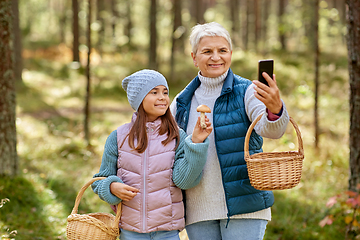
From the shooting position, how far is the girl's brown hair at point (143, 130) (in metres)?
2.37

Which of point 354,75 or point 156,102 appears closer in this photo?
point 156,102

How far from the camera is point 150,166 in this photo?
2.34 meters

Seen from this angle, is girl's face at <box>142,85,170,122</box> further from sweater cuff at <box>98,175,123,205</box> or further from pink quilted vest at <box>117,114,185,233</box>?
sweater cuff at <box>98,175,123,205</box>

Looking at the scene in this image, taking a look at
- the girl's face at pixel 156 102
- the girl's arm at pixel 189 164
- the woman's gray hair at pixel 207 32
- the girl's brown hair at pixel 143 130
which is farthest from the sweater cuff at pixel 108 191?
the woman's gray hair at pixel 207 32

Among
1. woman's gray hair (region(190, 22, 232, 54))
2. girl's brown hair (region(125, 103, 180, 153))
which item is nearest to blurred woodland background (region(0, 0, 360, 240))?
girl's brown hair (region(125, 103, 180, 153))

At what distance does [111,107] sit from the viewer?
12039 millimetres

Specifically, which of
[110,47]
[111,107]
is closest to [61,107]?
[111,107]

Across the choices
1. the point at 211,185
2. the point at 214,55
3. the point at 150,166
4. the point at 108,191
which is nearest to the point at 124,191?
the point at 108,191

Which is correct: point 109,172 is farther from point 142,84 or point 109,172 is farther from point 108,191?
point 142,84

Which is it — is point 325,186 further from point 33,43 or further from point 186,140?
point 33,43

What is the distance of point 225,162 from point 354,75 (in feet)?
9.27

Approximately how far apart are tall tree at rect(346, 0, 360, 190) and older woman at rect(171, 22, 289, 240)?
98.8 inches

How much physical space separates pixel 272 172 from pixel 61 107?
10.7m

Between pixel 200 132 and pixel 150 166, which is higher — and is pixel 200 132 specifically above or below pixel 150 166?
above
